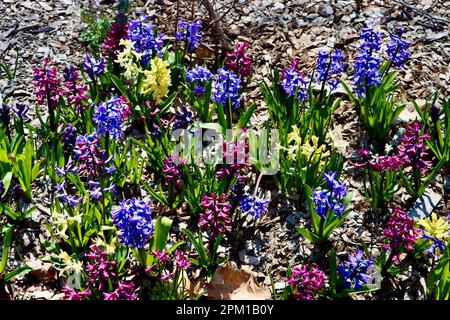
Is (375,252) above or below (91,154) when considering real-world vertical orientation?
below

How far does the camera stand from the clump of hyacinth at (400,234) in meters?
3.87

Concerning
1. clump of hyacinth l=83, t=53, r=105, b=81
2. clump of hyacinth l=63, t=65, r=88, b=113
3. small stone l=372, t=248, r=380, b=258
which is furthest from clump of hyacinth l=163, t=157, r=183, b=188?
small stone l=372, t=248, r=380, b=258

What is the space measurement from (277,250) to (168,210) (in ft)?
2.87

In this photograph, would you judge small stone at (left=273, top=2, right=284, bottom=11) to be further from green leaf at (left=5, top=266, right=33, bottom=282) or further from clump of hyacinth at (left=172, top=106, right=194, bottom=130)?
green leaf at (left=5, top=266, right=33, bottom=282)

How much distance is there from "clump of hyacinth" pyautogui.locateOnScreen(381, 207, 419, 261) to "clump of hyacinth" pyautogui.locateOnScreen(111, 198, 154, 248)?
1555 mm

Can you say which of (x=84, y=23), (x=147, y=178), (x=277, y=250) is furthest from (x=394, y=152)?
Result: (x=84, y=23)

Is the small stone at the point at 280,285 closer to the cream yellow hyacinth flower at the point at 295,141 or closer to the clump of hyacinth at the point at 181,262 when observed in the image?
the clump of hyacinth at the point at 181,262

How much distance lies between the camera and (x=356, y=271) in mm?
3883

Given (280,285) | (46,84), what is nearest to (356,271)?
(280,285)

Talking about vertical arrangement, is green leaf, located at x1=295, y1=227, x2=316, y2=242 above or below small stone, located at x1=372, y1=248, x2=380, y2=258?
above

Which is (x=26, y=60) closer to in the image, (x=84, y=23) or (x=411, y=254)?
(x=84, y=23)

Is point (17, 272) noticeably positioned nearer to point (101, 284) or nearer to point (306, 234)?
point (101, 284)

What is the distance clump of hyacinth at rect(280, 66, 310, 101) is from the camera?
4.75m

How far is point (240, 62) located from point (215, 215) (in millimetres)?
1652
